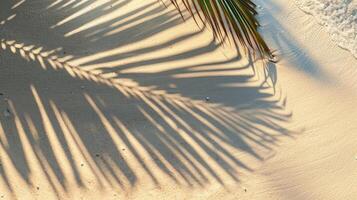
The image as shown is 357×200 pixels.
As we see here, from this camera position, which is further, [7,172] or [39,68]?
[39,68]

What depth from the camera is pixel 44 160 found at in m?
2.52

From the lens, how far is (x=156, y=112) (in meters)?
2.72

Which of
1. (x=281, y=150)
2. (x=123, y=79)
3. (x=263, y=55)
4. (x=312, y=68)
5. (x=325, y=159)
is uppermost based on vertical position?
(x=123, y=79)

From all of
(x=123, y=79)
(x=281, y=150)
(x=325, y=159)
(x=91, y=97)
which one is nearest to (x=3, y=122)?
(x=91, y=97)

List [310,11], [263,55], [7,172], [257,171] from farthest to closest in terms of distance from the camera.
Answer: [310,11]
[263,55]
[257,171]
[7,172]

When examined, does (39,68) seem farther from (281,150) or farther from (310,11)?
(310,11)

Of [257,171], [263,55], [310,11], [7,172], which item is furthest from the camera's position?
[310,11]

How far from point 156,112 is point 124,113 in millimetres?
170

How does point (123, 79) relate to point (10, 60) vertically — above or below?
below

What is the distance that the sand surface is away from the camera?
2.55m

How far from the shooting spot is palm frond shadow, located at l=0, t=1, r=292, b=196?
2.55 m

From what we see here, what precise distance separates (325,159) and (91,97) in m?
1.31

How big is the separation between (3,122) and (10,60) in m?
0.40

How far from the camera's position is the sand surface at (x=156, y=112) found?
2.55 meters
